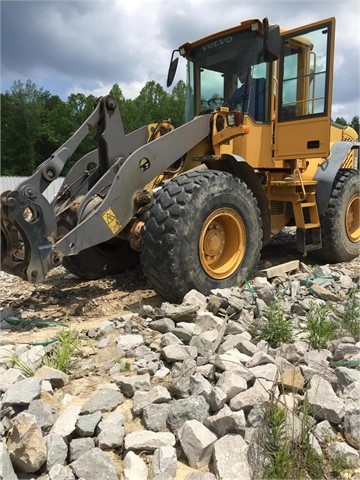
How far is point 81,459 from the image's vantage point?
2061mm

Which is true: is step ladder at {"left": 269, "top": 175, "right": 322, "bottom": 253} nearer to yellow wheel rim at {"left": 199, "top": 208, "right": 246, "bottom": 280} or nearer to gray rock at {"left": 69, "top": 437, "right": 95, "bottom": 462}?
yellow wheel rim at {"left": 199, "top": 208, "right": 246, "bottom": 280}

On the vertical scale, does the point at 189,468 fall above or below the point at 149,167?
below

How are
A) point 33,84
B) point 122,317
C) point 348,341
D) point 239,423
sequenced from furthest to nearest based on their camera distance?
point 33,84 → point 122,317 → point 348,341 → point 239,423

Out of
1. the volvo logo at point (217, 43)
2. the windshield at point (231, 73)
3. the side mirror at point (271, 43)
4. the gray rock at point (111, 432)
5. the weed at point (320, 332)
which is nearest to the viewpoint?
the gray rock at point (111, 432)

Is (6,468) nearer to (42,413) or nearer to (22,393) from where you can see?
(42,413)

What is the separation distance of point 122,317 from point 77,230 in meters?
0.87

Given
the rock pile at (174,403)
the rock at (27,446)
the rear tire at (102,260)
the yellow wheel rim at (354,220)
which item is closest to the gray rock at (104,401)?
the rock pile at (174,403)

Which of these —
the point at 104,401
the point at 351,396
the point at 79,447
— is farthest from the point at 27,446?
the point at 351,396

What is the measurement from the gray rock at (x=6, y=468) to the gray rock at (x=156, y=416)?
68 centimetres

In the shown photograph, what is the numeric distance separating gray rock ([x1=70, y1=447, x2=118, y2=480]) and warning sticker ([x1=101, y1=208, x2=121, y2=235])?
2378 millimetres

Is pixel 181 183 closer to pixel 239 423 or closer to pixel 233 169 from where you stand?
pixel 233 169

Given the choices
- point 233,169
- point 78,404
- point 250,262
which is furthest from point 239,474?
point 233,169

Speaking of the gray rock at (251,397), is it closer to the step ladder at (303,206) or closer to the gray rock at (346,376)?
the gray rock at (346,376)

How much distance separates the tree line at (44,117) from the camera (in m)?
40.6
